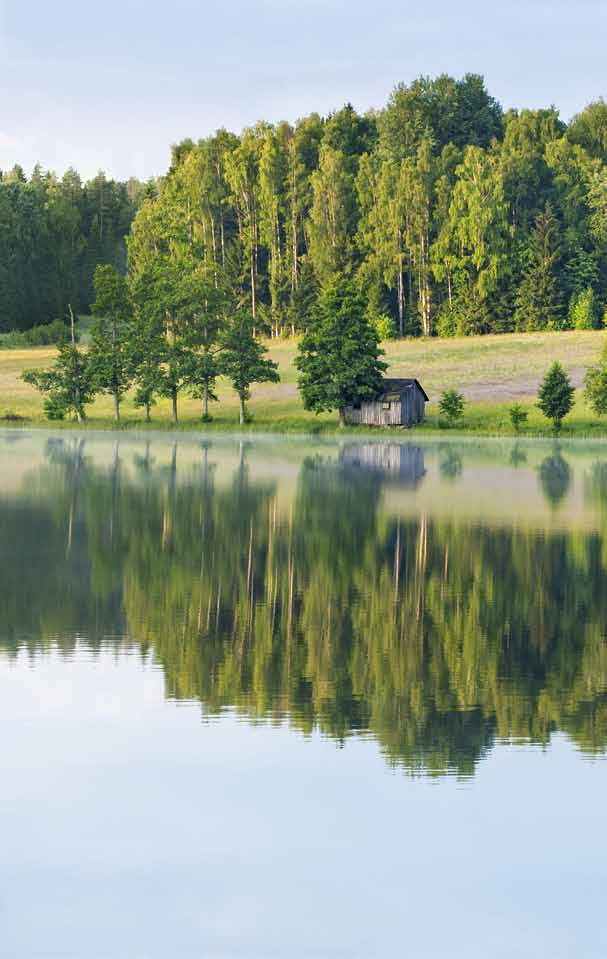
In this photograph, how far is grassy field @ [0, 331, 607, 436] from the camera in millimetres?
104312

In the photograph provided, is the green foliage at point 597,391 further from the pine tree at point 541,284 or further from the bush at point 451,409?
the pine tree at point 541,284

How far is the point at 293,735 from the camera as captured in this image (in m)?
14.2

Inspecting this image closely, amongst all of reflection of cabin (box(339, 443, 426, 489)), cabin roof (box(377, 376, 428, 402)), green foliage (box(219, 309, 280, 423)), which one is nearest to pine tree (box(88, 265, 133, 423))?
green foliage (box(219, 309, 280, 423))

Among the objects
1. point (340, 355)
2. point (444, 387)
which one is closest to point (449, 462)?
point (340, 355)

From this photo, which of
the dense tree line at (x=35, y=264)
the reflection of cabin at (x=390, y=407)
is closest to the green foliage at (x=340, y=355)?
the reflection of cabin at (x=390, y=407)

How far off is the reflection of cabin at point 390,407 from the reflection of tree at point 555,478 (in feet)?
83.8

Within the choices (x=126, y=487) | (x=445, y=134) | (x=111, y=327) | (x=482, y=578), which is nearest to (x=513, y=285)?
(x=445, y=134)

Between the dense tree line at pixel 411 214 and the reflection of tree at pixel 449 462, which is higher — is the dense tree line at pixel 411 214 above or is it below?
above

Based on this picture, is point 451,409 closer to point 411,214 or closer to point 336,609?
point 411,214

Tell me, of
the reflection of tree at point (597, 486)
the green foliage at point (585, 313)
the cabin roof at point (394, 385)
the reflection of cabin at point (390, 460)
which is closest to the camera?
the reflection of tree at point (597, 486)

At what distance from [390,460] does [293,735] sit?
194 ft

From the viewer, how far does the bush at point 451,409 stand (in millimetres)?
102312

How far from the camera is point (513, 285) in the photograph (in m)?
138

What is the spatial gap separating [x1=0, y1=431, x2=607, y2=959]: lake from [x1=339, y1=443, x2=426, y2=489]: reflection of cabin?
24.8 m
